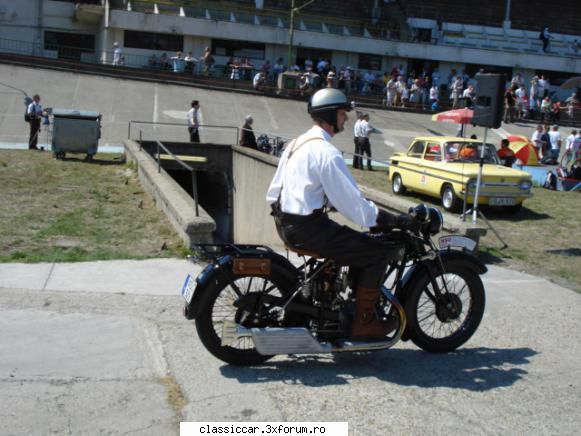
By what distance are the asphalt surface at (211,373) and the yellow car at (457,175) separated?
7.08m

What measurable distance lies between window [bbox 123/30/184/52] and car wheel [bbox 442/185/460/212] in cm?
2882

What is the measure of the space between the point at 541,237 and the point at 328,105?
28.2 feet

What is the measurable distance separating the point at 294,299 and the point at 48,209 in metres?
7.47

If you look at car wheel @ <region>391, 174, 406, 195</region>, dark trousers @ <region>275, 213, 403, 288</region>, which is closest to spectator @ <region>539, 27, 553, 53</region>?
car wheel @ <region>391, 174, 406, 195</region>

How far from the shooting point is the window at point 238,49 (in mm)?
42188

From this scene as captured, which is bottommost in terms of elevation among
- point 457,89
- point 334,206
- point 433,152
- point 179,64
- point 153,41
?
point 433,152

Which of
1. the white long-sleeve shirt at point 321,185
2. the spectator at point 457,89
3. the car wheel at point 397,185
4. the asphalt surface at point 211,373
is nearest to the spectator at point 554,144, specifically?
the spectator at point 457,89

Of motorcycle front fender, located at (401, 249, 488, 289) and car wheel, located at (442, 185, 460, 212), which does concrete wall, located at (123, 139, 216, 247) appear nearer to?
motorcycle front fender, located at (401, 249, 488, 289)

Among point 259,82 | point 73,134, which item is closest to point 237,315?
point 73,134

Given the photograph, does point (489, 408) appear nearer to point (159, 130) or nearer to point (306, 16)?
point (159, 130)

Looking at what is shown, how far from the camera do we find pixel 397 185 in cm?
1780

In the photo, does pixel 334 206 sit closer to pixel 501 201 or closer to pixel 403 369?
pixel 403 369

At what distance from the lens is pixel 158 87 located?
33.6 m

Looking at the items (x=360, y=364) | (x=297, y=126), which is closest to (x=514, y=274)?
(x=360, y=364)
